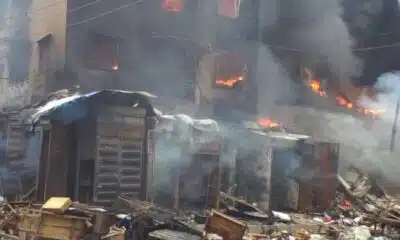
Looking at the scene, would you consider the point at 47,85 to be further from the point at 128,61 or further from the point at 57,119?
the point at 57,119

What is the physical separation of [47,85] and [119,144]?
643cm

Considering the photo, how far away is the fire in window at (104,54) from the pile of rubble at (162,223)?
7145 mm

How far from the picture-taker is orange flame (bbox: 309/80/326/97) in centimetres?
2856

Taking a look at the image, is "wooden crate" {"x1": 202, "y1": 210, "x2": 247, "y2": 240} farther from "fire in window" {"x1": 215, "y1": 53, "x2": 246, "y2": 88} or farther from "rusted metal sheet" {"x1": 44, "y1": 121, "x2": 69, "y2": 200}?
"fire in window" {"x1": 215, "y1": 53, "x2": 246, "y2": 88}

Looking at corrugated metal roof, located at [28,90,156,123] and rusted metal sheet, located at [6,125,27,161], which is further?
rusted metal sheet, located at [6,125,27,161]

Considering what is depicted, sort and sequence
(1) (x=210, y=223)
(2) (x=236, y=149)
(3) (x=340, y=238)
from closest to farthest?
(1) (x=210, y=223), (3) (x=340, y=238), (2) (x=236, y=149)

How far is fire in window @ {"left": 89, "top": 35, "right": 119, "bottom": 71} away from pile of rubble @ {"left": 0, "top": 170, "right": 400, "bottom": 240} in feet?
23.4

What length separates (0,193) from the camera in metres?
17.8

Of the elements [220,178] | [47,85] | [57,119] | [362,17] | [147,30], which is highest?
[362,17]

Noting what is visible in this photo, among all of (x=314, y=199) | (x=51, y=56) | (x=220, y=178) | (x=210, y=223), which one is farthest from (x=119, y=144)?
(x=314, y=199)

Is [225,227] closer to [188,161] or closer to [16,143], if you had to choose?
[188,161]

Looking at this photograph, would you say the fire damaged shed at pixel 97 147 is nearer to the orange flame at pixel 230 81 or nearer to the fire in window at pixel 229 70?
the orange flame at pixel 230 81

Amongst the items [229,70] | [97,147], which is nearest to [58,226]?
[97,147]

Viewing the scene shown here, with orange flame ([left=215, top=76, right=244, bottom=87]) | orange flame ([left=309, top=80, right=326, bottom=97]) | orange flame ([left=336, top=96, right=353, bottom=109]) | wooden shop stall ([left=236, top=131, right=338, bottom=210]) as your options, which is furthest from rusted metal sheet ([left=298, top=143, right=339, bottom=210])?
orange flame ([left=336, top=96, right=353, bottom=109])
